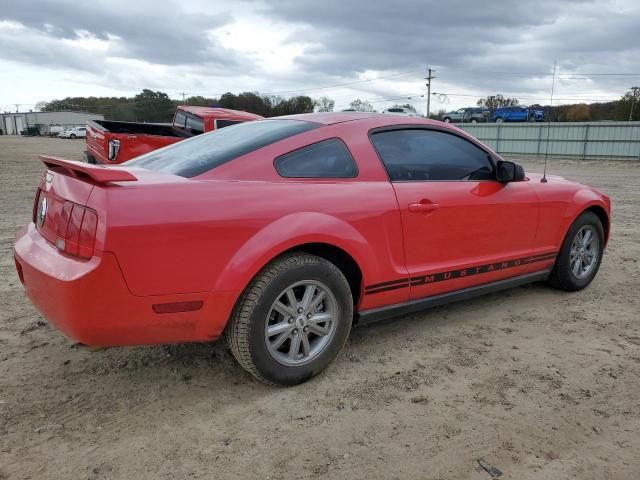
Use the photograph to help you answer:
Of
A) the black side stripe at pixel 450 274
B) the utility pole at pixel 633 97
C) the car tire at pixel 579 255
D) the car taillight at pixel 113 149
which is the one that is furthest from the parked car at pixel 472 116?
the black side stripe at pixel 450 274

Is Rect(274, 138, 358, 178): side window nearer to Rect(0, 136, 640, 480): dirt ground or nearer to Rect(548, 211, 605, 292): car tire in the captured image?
Rect(0, 136, 640, 480): dirt ground

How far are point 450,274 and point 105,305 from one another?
7.29 feet

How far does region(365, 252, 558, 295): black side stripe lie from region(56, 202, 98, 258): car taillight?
157 cm

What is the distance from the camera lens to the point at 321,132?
10.3 ft

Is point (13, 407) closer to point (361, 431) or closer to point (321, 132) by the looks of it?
point (361, 431)

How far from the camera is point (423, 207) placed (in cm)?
333

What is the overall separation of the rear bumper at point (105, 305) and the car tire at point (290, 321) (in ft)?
0.47

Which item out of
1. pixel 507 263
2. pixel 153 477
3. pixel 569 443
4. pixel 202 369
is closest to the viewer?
pixel 153 477

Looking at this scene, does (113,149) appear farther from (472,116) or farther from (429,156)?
(472,116)

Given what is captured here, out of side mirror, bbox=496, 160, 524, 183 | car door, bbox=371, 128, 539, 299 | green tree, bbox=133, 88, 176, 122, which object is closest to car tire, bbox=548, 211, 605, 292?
car door, bbox=371, 128, 539, 299

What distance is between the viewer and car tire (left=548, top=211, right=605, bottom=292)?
4477 millimetres

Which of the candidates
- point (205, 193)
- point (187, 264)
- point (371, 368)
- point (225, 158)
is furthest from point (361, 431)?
point (225, 158)

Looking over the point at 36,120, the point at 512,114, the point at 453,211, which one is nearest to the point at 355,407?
the point at 453,211

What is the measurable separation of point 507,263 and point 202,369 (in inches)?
93.2
